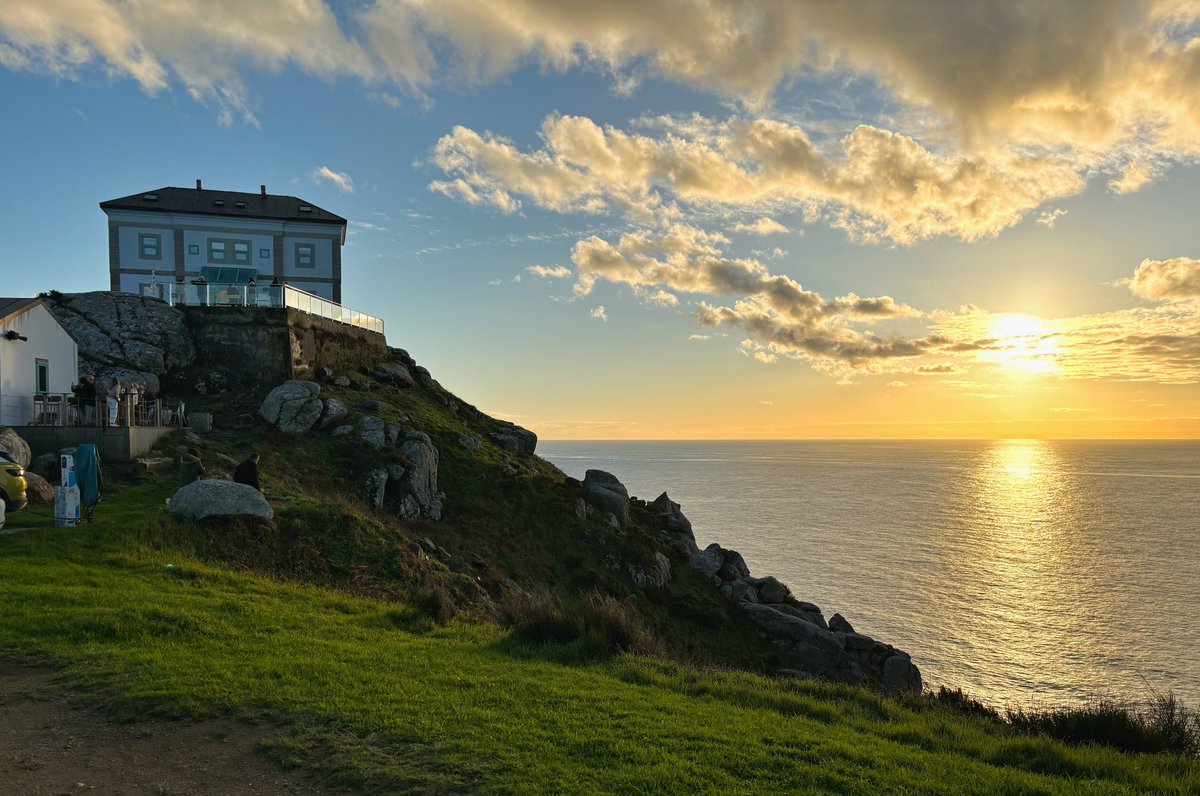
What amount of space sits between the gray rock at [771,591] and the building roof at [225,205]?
40693 millimetres

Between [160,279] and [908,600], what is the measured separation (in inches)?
2288

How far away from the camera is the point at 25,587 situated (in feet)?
43.2

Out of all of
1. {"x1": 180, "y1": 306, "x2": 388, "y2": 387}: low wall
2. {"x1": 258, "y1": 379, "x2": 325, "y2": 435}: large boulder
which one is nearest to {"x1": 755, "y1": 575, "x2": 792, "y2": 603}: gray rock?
{"x1": 258, "y1": 379, "x2": 325, "y2": 435}: large boulder

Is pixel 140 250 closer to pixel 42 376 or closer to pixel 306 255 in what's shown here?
pixel 306 255

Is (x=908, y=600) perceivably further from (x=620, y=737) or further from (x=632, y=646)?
(x=620, y=737)

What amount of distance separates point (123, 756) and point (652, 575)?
2816cm

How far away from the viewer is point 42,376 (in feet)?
93.7

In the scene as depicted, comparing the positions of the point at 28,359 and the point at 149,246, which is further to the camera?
the point at 149,246

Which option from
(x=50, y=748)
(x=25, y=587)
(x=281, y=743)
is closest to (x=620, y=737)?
(x=281, y=743)

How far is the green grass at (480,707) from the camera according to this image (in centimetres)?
737

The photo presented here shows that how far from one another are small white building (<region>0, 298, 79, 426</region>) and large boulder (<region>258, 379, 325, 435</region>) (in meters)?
8.25

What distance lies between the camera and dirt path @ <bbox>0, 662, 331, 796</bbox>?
6961 mm

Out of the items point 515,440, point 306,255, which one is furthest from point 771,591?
point 306,255

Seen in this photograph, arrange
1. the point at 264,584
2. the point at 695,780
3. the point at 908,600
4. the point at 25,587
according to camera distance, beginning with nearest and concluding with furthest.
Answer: the point at 695,780 < the point at 25,587 < the point at 264,584 < the point at 908,600
